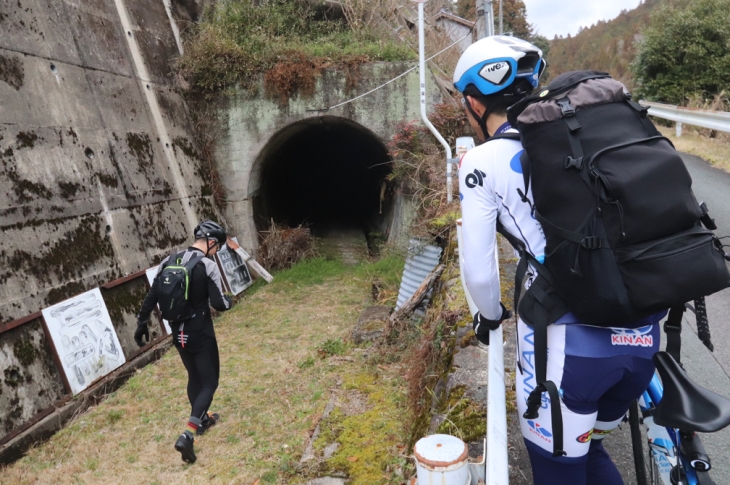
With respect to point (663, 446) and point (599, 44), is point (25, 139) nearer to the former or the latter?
point (663, 446)

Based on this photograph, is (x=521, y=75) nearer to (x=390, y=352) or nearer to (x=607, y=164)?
(x=607, y=164)

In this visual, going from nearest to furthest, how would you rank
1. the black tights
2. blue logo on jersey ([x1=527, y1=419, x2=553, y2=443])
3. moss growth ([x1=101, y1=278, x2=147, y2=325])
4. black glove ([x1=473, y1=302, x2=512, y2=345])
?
blue logo on jersey ([x1=527, y1=419, x2=553, y2=443])
black glove ([x1=473, y1=302, x2=512, y2=345])
the black tights
moss growth ([x1=101, y1=278, x2=147, y2=325])

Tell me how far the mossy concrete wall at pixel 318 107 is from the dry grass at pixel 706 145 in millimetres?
5358

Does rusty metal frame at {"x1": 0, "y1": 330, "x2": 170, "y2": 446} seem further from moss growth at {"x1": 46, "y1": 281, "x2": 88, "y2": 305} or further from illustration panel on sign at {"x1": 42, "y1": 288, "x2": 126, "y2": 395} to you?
moss growth at {"x1": 46, "y1": 281, "x2": 88, "y2": 305}

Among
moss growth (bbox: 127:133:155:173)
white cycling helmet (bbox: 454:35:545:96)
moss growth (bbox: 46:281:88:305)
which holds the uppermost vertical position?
moss growth (bbox: 127:133:155:173)

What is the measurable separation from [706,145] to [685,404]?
11679 millimetres

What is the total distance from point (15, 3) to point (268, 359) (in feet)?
17.2

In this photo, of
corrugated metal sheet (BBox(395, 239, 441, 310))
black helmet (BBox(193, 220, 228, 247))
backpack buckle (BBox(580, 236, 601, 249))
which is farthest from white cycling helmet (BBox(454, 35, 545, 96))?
corrugated metal sheet (BBox(395, 239, 441, 310))

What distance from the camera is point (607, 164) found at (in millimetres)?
1405

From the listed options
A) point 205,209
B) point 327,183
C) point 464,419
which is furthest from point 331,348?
point 327,183

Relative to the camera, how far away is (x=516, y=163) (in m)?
1.67

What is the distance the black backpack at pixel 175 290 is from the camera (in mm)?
4145

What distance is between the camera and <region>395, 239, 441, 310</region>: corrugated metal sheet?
653 centimetres

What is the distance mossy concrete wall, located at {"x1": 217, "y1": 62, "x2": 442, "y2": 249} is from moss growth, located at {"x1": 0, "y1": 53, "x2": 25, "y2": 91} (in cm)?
424
